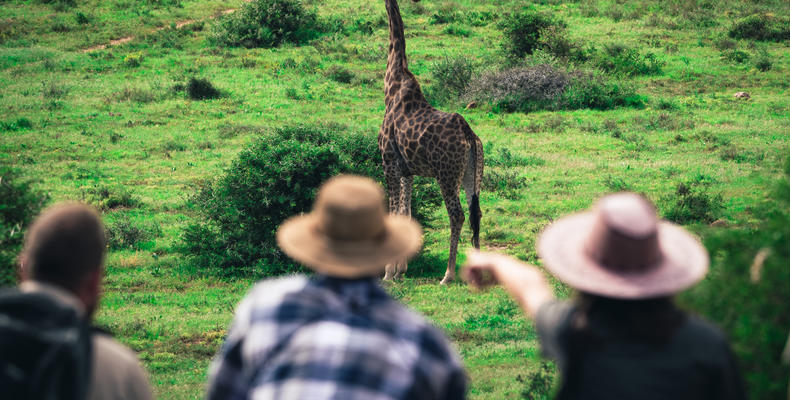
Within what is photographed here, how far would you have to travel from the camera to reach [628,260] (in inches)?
105

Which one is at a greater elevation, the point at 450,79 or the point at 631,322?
the point at 631,322

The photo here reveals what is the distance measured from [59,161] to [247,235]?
22.6 feet

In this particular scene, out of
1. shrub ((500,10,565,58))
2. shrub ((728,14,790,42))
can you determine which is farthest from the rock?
shrub ((728,14,790,42))

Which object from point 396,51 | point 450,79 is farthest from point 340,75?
point 396,51

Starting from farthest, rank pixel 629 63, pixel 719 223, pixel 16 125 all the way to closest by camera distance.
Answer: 1. pixel 629 63
2. pixel 16 125
3. pixel 719 223

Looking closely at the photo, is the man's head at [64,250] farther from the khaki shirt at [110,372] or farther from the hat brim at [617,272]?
the hat brim at [617,272]

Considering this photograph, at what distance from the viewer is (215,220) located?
12.5 metres

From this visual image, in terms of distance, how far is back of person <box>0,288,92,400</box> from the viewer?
2492 mm

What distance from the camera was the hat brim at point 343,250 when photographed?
9.16 ft

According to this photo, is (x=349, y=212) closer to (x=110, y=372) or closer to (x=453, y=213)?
(x=110, y=372)

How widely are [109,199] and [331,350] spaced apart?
12.9 metres

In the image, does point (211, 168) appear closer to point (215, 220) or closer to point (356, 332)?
point (215, 220)

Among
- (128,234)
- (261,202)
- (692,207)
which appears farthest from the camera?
(692,207)

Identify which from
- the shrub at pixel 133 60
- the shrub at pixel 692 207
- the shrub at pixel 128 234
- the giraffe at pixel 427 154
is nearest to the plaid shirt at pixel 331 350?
the giraffe at pixel 427 154
